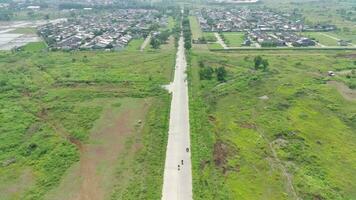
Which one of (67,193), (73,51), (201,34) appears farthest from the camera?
(201,34)

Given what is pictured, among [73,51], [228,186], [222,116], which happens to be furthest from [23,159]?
[73,51]

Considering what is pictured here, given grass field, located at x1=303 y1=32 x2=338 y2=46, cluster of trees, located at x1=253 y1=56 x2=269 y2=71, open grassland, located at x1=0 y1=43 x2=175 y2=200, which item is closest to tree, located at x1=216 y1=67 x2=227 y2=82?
open grassland, located at x1=0 y1=43 x2=175 y2=200

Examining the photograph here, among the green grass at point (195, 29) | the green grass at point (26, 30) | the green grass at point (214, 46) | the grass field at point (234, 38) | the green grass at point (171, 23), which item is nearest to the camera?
the green grass at point (214, 46)

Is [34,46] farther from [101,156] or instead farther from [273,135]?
[273,135]

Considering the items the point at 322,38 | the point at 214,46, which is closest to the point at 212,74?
the point at 214,46

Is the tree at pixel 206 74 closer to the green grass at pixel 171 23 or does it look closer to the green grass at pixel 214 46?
the green grass at pixel 214 46

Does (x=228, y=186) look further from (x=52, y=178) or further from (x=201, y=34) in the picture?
Result: (x=201, y=34)

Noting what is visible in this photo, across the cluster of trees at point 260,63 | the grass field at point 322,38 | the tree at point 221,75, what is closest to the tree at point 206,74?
the tree at point 221,75
